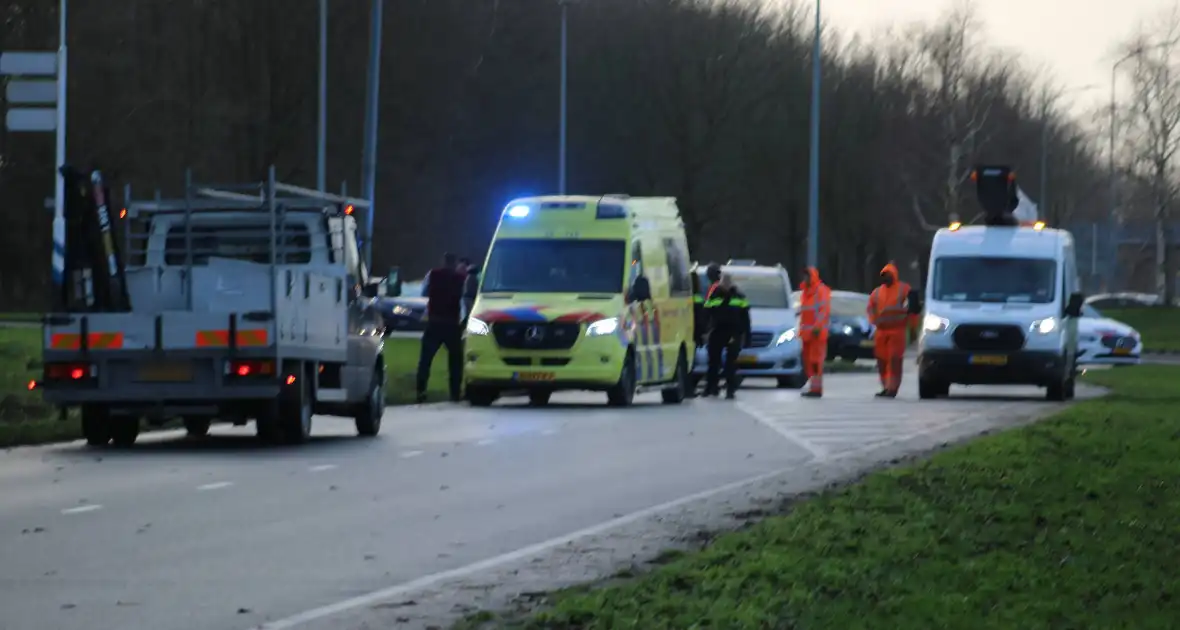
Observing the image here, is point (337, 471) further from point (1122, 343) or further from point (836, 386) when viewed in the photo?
point (1122, 343)

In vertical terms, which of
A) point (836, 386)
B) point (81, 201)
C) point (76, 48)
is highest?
point (76, 48)

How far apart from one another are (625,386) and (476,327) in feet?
6.32

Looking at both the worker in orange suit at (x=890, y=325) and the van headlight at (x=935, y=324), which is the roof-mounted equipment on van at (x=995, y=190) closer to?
the worker in orange suit at (x=890, y=325)

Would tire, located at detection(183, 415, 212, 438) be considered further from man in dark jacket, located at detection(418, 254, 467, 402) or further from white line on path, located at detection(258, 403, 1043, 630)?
man in dark jacket, located at detection(418, 254, 467, 402)

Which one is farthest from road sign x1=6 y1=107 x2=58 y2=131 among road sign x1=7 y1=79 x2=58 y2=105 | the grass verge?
the grass verge

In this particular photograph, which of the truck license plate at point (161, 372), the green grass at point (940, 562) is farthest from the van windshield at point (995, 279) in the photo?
the green grass at point (940, 562)

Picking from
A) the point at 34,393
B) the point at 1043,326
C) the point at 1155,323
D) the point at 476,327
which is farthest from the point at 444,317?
the point at 1155,323

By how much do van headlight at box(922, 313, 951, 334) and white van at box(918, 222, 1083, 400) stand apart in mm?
13

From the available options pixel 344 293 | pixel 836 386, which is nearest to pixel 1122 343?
pixel 836 386

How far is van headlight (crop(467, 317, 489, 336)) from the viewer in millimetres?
29359

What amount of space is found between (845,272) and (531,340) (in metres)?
61.7

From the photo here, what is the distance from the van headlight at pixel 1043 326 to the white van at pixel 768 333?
15.9 feet

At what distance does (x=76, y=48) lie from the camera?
189ft

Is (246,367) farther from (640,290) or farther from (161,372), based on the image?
(640,290)
